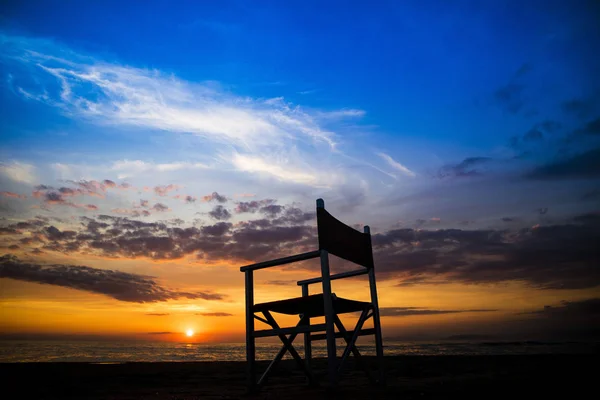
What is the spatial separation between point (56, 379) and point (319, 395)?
4913mm

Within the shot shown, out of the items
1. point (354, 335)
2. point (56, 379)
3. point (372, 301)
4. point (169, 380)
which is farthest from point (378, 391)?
point (56, 379)

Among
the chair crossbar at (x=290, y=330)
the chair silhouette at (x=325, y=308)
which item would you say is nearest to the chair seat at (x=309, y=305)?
the chair silhouette at (x=325, y=308)

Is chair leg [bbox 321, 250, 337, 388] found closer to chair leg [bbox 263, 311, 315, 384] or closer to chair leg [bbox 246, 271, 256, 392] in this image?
chair leg [bbox 263, 311, 315, 384]

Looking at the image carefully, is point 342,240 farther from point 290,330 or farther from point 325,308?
point 290,330

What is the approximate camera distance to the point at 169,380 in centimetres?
579

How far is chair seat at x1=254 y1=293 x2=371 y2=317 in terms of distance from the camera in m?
3.76

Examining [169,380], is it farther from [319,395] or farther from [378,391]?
[378,391]

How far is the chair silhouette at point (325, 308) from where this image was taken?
362 cm

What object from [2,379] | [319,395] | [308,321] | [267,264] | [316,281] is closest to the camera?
[319,395]

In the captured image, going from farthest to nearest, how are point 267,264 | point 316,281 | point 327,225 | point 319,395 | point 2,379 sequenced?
1. point 2,379
2. point 316,281
3. point 267,264
4. point 327,225
5. point 319,395

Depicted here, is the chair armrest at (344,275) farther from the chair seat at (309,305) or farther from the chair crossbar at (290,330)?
the chair crossbar at (290,330)

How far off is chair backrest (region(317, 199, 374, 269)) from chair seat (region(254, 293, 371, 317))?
1.66 feet

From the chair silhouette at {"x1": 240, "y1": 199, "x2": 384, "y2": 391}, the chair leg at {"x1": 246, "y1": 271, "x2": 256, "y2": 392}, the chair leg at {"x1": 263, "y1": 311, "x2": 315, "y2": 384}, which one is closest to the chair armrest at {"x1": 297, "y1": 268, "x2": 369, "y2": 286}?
the chair silhouette at {"x1": 240, "y1": 199, "x2": 384, "y2": 391}

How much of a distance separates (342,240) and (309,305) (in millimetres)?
839
